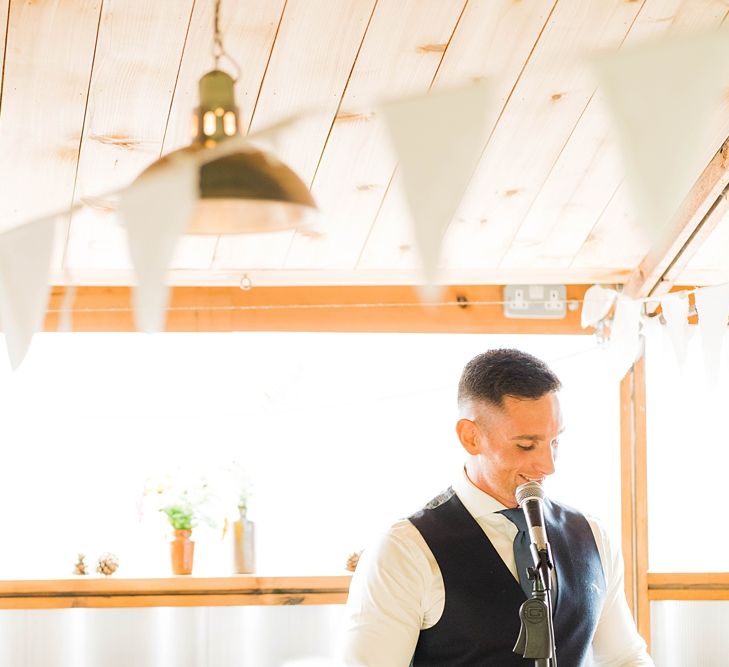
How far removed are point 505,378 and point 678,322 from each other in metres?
1.09

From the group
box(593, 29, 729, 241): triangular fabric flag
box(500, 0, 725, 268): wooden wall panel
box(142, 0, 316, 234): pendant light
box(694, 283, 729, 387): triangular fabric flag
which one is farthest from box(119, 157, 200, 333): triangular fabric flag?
box(694, 283, 729, 387): triangular fabric flag

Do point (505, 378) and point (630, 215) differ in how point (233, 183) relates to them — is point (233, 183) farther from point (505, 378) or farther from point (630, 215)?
point (630, 215)

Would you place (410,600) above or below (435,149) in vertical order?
below

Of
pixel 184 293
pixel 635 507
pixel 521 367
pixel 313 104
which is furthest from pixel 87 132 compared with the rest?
pixel 635 507

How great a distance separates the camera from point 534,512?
1.98 metres

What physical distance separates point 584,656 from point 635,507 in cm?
166

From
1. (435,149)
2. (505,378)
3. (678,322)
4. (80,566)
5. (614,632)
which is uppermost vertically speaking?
(678,322)

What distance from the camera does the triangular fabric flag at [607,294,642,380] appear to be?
359 centimetres

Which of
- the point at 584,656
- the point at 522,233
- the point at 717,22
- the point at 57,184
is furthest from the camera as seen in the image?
the point at 522,233

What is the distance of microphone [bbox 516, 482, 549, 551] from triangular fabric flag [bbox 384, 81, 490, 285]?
0.68 meters

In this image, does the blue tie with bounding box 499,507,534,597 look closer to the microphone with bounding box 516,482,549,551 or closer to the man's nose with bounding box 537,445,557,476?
the man's nose with bounding box 537,445,557,476

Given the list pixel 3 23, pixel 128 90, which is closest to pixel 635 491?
pixel 128 90

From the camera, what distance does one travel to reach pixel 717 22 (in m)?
2.93

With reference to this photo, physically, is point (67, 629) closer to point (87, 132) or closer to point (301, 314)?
point (301, 314)
